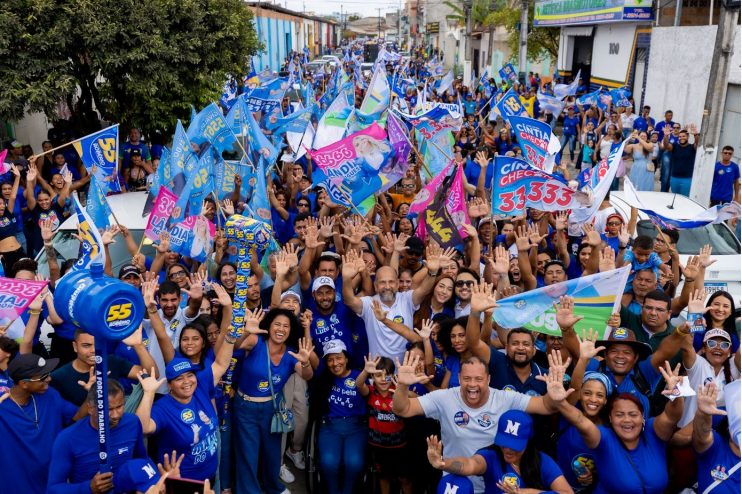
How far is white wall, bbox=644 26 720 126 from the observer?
672 inches

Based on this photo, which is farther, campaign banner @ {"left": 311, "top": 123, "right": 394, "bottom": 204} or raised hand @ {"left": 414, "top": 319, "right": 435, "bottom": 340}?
campaign banner @ {"left": 311, "top": 123, "right": 394, "bottom": 204}

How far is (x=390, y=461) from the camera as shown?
16.3ft

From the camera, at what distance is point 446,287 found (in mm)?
5629

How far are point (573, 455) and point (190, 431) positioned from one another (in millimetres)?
2297

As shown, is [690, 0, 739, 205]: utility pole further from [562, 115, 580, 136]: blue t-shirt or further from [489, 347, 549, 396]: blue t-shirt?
[489, 347, 549, 396]: blue t-shirt

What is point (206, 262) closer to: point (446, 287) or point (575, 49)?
point (446, 287)

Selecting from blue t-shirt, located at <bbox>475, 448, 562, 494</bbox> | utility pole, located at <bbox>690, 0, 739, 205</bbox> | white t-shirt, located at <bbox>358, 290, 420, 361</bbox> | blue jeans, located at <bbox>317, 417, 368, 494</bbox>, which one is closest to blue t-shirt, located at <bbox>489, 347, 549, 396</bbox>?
blue t-shirt, located at <bbox>475, 448, 562, 494</bbox>

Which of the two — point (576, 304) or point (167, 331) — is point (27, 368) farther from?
point (576, 304)

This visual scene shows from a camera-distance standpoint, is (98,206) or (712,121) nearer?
(98,206)

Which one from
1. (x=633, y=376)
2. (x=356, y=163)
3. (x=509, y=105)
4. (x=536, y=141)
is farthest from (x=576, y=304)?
(x=509, y=105)

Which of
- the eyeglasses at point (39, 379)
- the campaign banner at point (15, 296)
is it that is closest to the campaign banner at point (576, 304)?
the eyeglasses at point (39, 379)

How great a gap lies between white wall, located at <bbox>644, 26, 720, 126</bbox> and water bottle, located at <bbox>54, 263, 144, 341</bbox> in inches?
619

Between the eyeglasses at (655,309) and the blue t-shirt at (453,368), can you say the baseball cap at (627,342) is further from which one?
the blue t-shirt at (453,368)

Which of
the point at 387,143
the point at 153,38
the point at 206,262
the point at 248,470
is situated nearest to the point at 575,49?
the point at 153,38
